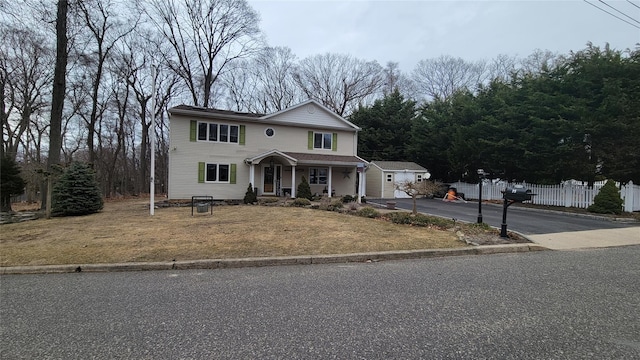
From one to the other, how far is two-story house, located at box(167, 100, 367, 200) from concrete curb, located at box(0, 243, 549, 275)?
12.9 metres

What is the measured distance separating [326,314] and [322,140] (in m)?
19.7

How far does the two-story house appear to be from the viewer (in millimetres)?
18969

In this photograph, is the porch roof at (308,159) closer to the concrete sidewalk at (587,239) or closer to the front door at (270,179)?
the front door at (270,179)

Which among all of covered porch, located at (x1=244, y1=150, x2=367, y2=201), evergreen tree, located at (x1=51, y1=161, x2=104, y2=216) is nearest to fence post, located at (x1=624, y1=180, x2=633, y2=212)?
covered porch, located at (x1=244, y1=150, x2=367, y2=201)

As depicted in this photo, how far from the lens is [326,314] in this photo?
3.71 metres

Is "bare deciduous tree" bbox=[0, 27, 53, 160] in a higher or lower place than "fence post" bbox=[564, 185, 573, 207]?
higher

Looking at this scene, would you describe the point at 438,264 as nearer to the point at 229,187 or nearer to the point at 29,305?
the point at 29,305

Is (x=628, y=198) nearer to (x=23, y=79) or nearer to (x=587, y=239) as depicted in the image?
(x=587, y=239)

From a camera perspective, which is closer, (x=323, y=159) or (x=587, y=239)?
(x=587, y=239)

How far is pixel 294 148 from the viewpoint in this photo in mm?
21953

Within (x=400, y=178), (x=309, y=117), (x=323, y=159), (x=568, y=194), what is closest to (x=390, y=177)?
(x=400, y=178)

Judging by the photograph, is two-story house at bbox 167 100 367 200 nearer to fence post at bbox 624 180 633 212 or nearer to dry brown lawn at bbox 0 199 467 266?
dry brown lawn at bbox 0 199 467 266

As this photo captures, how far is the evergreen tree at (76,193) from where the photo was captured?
43.3 feet

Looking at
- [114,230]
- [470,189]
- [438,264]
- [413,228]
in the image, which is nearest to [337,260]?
[438,264]
